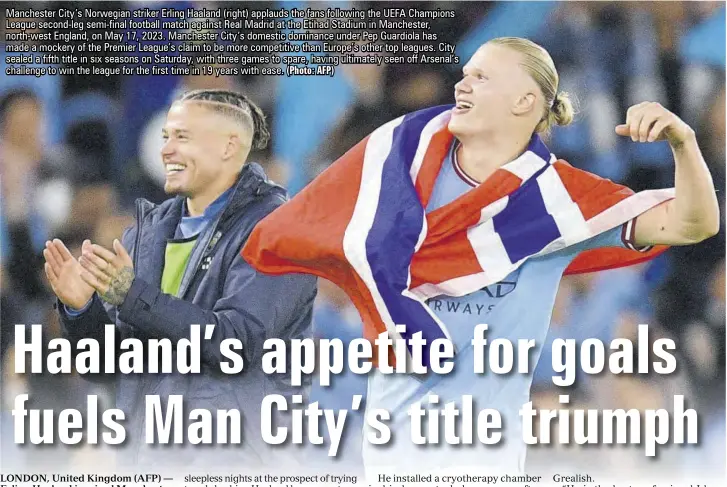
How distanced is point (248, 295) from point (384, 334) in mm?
391

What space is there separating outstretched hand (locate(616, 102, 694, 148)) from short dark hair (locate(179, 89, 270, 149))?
1031 mm

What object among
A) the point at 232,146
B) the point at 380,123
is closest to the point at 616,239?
the point at 380,123

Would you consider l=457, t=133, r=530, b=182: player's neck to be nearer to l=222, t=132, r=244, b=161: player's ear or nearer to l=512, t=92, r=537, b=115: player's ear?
l=512, t=92, r=537, b=115: player's ear

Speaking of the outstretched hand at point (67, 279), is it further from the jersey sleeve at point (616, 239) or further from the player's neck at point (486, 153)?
the jersey sleeve at point (616, 239)

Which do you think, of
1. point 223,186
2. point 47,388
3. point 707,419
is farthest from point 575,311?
point 47,388

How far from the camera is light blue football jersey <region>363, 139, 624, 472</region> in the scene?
9.10 feet

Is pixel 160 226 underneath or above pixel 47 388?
above

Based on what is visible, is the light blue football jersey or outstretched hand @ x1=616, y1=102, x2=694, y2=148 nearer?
outstretched hand @ x1=616, y1=102, x2=694, y2=148

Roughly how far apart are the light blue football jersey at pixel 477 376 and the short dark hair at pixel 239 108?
1.81 feet

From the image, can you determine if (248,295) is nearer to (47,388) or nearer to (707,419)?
(47,388)

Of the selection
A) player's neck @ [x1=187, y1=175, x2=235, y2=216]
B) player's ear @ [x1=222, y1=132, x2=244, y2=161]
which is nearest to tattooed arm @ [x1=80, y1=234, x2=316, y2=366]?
player's neck @ [x1=187, y1=175, x2=235, y2=216]

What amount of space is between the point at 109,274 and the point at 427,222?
2.89 ft

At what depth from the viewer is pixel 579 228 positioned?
2.75m

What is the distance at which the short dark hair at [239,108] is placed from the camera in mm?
2939
